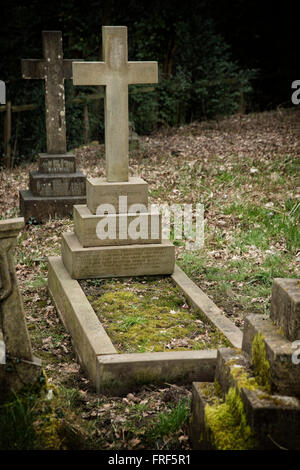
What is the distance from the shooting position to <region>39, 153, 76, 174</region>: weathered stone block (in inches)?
356

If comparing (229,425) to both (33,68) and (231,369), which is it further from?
(33,68)

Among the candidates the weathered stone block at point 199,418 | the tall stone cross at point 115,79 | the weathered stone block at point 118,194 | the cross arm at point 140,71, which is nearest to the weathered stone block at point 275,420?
the weathered stone block at point 199,418

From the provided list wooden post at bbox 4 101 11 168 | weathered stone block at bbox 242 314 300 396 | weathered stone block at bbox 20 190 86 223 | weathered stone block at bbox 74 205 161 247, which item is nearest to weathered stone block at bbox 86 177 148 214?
weathered stone block at bbox 74 205 161 247

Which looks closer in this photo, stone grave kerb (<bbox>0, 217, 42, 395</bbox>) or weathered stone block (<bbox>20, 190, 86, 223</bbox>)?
stone grave kerb (<bbox>0, 217, 42, 395</bbox>)

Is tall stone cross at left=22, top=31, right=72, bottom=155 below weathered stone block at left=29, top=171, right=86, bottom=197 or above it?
above

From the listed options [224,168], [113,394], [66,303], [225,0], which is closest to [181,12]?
[225,0]

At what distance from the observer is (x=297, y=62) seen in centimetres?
1934

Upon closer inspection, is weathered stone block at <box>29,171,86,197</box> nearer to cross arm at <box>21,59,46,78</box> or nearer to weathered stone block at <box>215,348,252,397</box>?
cross arm at <box>21,59,46,78</box>

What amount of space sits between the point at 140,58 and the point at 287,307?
14209 millimetres

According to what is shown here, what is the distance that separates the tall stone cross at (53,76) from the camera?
8922 millimetres

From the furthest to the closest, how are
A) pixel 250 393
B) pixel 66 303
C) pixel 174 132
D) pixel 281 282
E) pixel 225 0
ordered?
pixel 225 0, pixel 174 132, pixel 66 303, pixel 281 282, pixel 250 393

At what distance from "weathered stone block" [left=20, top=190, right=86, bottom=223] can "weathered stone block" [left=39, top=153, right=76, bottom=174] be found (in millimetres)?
467
